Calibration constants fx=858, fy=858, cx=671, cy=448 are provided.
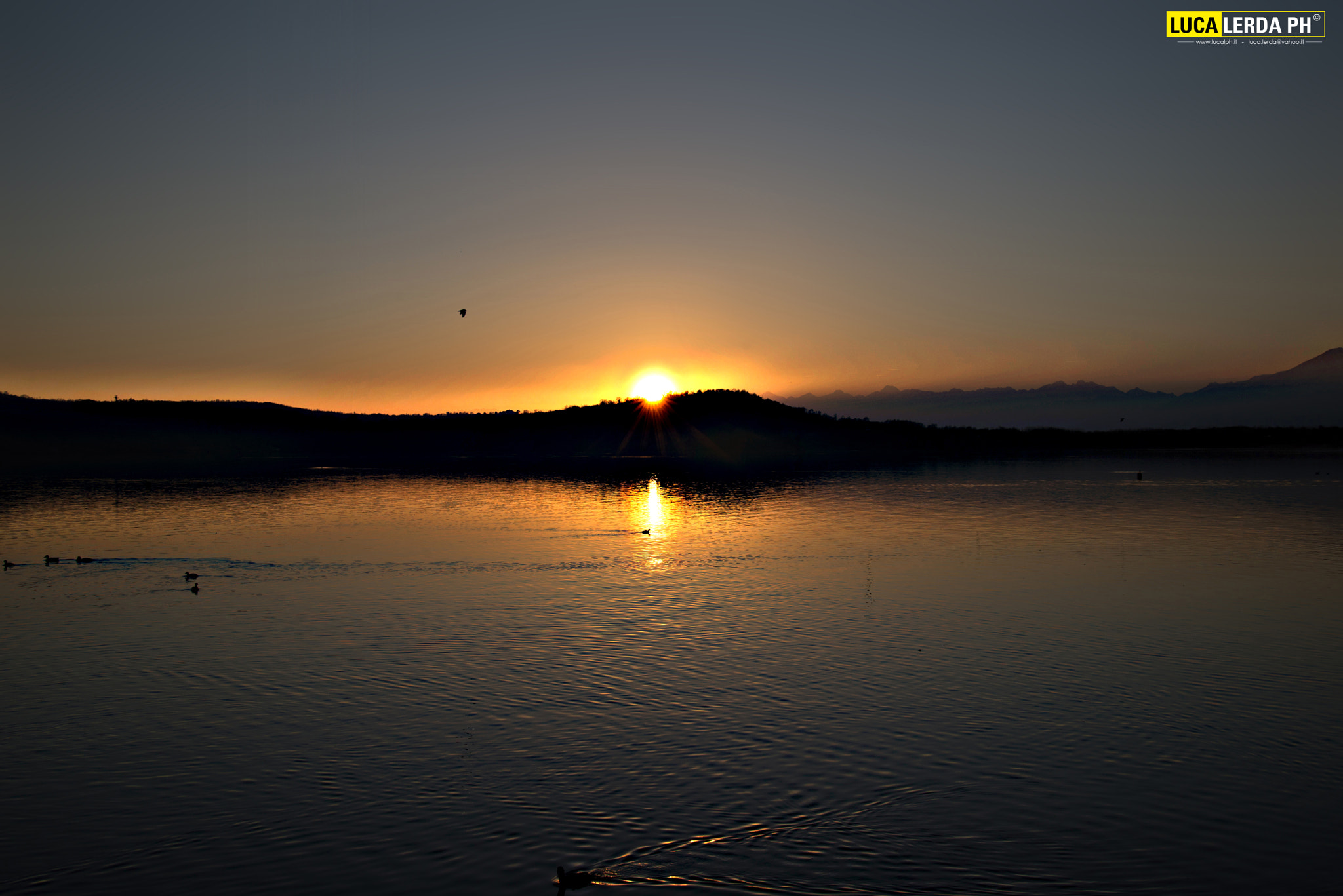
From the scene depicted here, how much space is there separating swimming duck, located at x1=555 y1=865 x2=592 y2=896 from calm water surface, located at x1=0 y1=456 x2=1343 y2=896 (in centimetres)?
25

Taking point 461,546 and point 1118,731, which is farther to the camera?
point 461,546

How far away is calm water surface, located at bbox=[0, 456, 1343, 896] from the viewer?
1055cm

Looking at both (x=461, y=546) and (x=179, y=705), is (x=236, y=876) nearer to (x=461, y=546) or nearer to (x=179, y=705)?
(x=179, y=705)

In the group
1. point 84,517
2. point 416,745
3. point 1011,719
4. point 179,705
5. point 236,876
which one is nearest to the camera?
point 236,876

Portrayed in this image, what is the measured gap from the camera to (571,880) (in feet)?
32.2

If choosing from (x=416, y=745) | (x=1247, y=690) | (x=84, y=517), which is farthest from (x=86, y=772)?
(x=84, y=517)

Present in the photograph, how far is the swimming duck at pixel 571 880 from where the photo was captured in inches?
384

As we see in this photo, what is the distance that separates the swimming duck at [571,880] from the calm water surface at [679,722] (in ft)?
0.81

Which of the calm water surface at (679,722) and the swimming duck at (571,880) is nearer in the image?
the swimming duck at (571,880)

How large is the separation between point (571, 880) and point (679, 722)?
551 cm

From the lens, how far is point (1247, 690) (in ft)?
56.1

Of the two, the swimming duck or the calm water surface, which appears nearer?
the swimming duck

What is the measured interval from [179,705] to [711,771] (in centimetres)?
1075

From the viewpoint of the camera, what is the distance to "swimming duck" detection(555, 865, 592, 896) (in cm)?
977
